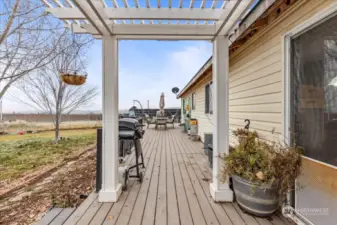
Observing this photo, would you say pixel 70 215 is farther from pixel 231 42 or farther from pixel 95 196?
pixel 231 42

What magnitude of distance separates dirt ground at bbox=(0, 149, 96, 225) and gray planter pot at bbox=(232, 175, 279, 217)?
2.07m

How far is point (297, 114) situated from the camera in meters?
1.92

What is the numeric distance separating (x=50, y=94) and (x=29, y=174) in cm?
530

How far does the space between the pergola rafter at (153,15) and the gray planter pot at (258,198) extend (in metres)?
1.83

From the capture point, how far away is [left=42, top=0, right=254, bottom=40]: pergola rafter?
6.50ft

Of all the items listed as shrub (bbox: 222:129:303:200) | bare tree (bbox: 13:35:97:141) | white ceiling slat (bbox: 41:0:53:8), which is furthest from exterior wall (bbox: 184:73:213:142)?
bare tree (bbox: 13:35:97:141)

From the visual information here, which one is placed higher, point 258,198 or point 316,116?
point 316,116

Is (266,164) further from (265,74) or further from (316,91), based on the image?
(265,74)

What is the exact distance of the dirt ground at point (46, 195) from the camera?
230 cm

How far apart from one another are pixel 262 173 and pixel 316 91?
37.1 inches

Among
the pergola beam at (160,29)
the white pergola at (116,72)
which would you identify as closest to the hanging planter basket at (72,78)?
the white pergola at (116,72)

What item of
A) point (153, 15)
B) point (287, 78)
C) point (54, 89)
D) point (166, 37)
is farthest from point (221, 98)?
point (54, 89)

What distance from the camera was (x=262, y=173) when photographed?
185 centimetres

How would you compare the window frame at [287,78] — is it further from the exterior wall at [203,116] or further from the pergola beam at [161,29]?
the exterior wall at [203,116]
